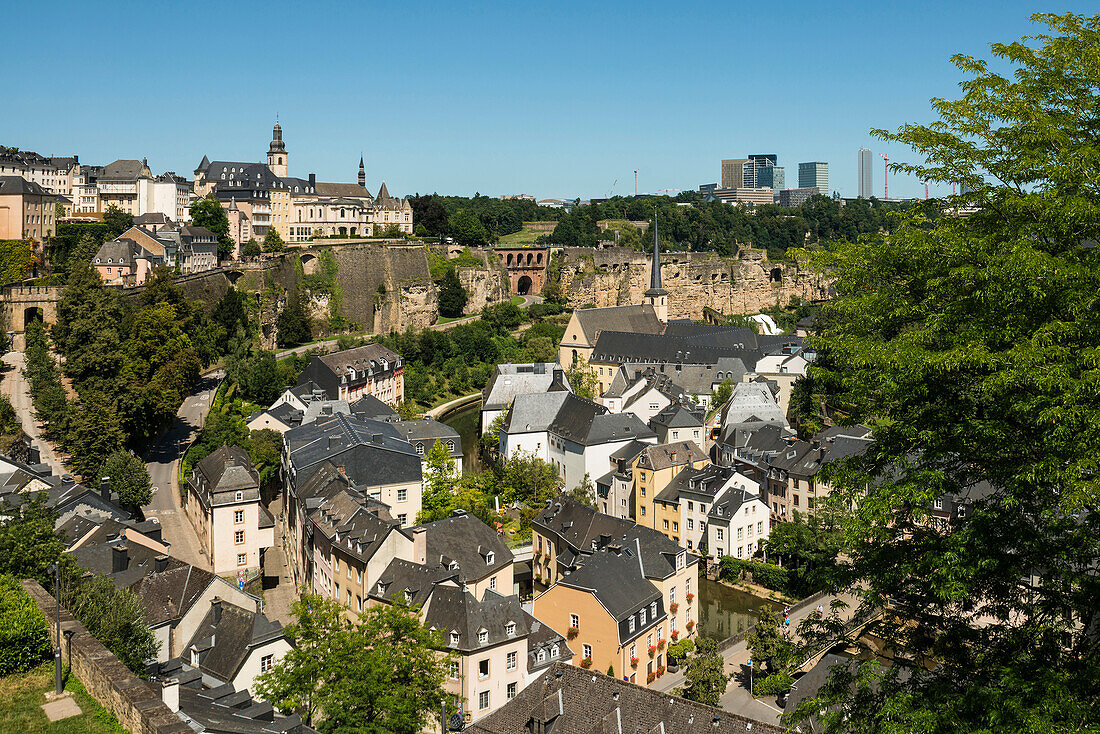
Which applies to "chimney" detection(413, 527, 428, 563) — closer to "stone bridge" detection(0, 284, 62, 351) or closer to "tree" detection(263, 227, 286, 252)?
"stone bridge" detection(0, 284, 62, 351)

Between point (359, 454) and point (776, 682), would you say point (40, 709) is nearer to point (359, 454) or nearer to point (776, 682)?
point (776, 682)

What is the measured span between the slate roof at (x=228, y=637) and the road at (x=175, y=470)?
19.1ft

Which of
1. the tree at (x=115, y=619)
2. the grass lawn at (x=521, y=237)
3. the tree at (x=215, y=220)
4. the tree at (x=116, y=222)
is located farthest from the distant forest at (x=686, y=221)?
the tree at (x=115, y=619)

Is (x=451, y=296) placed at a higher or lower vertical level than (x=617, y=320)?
higher

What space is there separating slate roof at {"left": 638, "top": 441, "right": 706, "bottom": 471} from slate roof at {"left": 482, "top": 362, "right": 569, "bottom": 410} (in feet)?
36.2

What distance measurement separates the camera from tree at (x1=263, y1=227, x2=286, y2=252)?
197 feet

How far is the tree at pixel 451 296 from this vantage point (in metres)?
65.4

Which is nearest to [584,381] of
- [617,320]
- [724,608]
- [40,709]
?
[617,320]

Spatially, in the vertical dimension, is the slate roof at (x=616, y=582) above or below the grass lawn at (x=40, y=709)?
below

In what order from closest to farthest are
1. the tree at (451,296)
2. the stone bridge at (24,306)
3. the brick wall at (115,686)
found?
the brick wall at (115,686)
the stone bridge at (24,306)
the tree at (451,296)

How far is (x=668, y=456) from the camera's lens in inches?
1289

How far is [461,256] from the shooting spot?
2778 inches

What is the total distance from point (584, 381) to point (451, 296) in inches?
655

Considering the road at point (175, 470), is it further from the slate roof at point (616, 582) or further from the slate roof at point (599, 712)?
the slate roof at point (599, 712)
